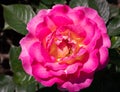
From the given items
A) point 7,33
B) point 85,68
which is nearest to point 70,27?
point 85,68

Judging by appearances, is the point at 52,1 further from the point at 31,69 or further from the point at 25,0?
the point at 25,0

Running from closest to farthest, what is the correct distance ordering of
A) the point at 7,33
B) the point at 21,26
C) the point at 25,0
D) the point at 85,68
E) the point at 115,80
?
the point at 85,68 → the point at 21,26 → the point at 115,80 → the point at 25,0 → the point at 7,33

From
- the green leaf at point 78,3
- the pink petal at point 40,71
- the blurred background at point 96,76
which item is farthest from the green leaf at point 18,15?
the pink petal at point 40,71

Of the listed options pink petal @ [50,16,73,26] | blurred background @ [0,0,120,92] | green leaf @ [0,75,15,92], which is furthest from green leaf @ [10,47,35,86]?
pink petal @ [50,16,73,26]

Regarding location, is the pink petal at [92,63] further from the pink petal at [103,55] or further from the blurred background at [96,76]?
the blurred background at [96,76]

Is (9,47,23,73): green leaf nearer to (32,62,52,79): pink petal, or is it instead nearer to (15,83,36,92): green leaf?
(15,83,36,92): green leaf

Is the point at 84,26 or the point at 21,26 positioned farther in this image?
the point at 21,26
